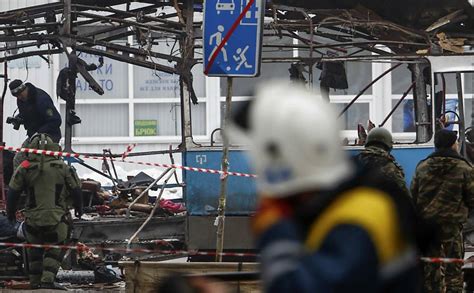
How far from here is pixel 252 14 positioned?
11406 millimetres

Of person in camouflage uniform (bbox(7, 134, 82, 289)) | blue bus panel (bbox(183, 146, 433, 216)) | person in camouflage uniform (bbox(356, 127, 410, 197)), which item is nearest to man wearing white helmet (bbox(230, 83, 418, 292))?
person in camouflage uniform (bbox(356, 127, 410, 197))

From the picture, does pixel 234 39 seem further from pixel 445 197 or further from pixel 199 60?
pixel 199 60

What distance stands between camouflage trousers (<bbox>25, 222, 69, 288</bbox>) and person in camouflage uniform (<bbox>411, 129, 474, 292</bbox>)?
3897 millimetres

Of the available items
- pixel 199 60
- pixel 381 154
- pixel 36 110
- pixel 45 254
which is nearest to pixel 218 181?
pixel 199 60

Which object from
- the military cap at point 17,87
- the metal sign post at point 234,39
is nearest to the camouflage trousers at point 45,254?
the military cap at point 17,87

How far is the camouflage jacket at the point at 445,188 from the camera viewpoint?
449 inches

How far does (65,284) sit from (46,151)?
1488 mm

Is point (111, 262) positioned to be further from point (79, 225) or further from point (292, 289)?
point (292, 289)

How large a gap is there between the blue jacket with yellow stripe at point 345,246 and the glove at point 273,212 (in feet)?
0.05

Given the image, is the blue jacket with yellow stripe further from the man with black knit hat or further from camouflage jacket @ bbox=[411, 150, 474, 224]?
the man with black knit hat

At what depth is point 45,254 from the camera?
13.3m

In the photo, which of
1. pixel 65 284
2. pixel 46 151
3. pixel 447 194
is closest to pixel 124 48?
pixel 46 151

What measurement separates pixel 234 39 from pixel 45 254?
3.44 m

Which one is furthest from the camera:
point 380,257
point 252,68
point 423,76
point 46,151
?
point 423,76
